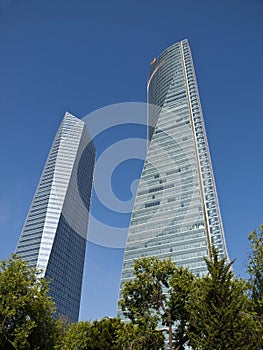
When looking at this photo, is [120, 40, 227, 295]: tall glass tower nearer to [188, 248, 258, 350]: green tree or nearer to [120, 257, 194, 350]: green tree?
[120, 257, 194, 350]: green tree

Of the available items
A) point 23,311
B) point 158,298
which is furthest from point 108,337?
point 23,311

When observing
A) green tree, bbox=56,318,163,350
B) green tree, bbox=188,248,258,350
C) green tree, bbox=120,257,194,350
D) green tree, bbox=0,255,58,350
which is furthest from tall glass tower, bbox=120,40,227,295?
green tree, bbox=188,248,258,350

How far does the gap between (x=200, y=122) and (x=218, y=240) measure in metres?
68.0

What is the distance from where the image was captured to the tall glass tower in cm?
14062

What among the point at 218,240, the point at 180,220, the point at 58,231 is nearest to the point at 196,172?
the point at 180,220

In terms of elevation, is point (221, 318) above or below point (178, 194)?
below

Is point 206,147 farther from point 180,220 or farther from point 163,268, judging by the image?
point 163,268

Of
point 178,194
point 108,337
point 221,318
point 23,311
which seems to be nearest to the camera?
point 221,318

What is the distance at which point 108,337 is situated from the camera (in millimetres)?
37094

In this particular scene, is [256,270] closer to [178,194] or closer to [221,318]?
[221,318]

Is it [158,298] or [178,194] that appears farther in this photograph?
[178,194]

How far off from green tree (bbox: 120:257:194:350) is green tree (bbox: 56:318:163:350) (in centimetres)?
117

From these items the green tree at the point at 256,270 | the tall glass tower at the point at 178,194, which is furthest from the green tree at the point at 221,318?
the tall glass tower at the point at 178,194

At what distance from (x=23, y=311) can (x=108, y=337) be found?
950 cm
